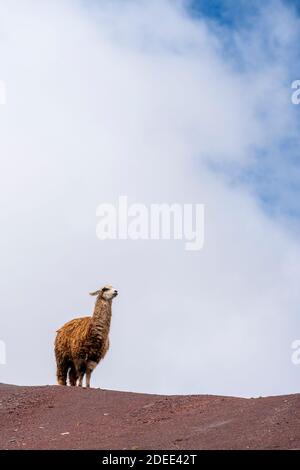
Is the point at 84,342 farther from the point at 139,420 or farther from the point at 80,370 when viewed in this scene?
the point at 139,420

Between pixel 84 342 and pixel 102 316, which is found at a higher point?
pixel 102 316

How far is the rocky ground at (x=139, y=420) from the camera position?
16688 millimetres

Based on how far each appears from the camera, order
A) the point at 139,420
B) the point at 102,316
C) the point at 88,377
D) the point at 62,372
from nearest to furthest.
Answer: the point at 139,420, the point at 88,377, the point at 102,316, the point at 62,372

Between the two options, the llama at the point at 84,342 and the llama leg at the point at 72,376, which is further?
the llama leg at the point at 72,376

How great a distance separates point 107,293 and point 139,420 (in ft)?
24.3

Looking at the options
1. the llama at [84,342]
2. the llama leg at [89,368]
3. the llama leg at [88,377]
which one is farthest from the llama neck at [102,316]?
the llama leg at [88,377]

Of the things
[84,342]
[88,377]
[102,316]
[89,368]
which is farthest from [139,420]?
[102,316]

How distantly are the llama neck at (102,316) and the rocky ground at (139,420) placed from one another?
2.88 meters

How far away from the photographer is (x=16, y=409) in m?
22.3

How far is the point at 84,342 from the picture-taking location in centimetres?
2584

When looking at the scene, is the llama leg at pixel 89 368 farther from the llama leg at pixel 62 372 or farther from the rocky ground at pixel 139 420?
the rocky ground at pixel 139 420

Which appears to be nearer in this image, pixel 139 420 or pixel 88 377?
pixel 139 420
